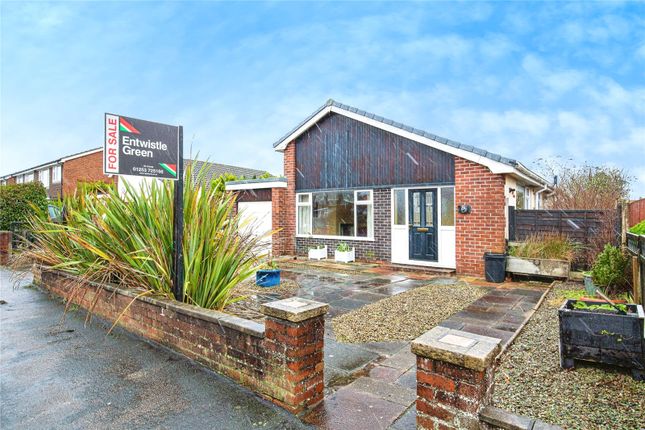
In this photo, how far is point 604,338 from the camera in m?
3.06

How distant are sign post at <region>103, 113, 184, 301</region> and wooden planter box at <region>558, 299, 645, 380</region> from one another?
3596 mm

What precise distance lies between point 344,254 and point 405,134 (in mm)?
3763

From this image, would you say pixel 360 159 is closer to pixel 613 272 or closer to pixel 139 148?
pixel 613 272

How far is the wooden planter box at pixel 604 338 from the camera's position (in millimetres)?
2934

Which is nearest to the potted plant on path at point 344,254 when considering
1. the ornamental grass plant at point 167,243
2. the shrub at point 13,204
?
the ornamental grass plant at point 167,243

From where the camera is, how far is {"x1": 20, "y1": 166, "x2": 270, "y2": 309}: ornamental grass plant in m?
3.86

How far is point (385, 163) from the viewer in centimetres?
1016

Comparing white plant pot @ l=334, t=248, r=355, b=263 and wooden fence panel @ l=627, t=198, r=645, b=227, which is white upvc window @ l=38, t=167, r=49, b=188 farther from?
wooden fence panel @ l=627, t=198, r=645, b=227

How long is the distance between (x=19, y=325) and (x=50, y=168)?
28.8 metres

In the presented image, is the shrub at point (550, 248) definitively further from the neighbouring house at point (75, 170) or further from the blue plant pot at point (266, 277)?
the neighbouring house at point (75, 170)

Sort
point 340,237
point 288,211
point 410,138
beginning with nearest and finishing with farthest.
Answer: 1. point 410,138
2. point 340,237
3. point 288,211

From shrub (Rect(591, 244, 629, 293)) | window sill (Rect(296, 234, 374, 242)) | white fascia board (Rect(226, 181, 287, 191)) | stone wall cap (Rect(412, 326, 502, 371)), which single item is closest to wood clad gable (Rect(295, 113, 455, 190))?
white fascia board (Rect(226, 181, 287, 191))

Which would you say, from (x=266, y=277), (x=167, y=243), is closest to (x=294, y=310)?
(x=167, y=243)

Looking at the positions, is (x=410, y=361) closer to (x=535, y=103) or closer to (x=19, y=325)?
(x=19, y=325)
